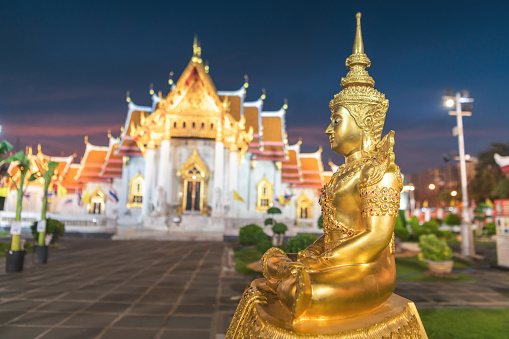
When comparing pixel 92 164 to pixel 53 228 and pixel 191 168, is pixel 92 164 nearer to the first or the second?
pixel 191 168

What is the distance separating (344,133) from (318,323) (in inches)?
48.4

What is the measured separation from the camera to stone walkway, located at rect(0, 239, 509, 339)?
4025 millimetres

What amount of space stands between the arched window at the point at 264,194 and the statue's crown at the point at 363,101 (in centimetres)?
2417

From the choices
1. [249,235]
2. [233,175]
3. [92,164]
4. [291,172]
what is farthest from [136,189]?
[249,235]

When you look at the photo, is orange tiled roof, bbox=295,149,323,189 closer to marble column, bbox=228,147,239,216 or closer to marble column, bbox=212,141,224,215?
marble column, bbox=228,147,239,216

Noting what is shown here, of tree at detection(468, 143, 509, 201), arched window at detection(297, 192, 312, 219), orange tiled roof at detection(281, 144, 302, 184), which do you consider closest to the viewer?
orange tiled roof at detection(281, 144, 302, 184)

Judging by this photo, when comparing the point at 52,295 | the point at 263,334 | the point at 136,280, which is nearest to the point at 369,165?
the point at 263,334

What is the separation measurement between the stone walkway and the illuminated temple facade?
12439 millimetres

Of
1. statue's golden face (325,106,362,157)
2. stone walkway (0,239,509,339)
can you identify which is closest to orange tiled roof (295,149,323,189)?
stone walkway (0,239,509,339)

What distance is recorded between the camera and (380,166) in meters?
2.03

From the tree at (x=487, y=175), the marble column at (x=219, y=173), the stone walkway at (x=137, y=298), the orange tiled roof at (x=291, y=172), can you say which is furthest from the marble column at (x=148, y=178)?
the tree at (x=487, y=175)

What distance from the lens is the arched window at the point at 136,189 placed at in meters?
24.9

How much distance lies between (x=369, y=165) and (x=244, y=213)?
78.4 feet

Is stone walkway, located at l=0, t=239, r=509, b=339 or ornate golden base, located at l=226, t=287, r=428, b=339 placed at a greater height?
ornate golden base, located at l=226, t=287, r=428, b=339
